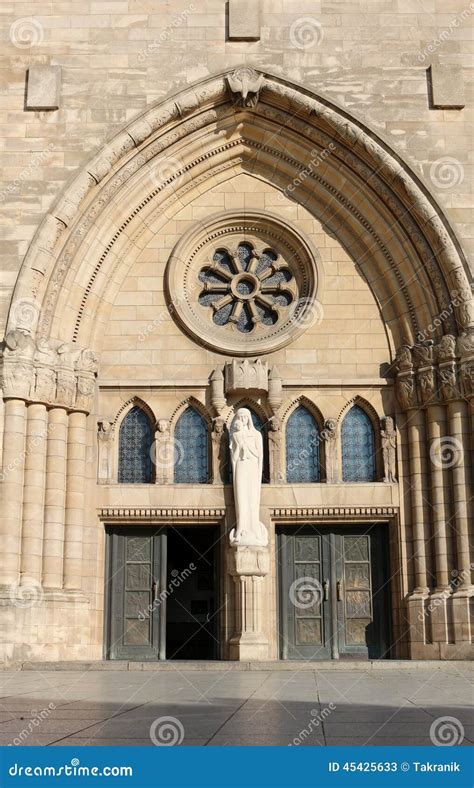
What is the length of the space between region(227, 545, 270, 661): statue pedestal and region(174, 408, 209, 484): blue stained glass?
1.73m

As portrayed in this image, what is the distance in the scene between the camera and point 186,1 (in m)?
17.8

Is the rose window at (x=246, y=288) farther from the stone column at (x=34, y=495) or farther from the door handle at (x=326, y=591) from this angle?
the door handle at (x=326, y=591)

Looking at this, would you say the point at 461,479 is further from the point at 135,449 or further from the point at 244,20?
the point at 244,20

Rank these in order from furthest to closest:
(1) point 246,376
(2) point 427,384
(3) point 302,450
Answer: (3) point 302,450, (1) point 246,376, (2) point 427,384

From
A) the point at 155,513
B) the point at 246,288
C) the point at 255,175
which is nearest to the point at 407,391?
the point at 246,288

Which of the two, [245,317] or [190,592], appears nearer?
[245,317]

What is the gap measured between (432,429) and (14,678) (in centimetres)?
833

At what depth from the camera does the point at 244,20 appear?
1764 cm

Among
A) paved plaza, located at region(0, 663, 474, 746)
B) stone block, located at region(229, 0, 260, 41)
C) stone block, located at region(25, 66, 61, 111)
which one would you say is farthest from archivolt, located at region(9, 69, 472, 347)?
paved plaza, located at region(0, 663, 474, 746)

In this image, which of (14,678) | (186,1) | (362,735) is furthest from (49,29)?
(362,735)

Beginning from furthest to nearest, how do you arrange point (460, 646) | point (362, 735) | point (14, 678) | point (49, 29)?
point (49, 29), point (460, 646), point (14, 678), point (362, 735)

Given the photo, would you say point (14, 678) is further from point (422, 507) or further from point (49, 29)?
point (49, 29)

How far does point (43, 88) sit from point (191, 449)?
7123mm

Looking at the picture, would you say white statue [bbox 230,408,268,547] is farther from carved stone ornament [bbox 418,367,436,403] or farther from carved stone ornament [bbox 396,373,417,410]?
carved stone ornament [bbox 418,367,436,403]
